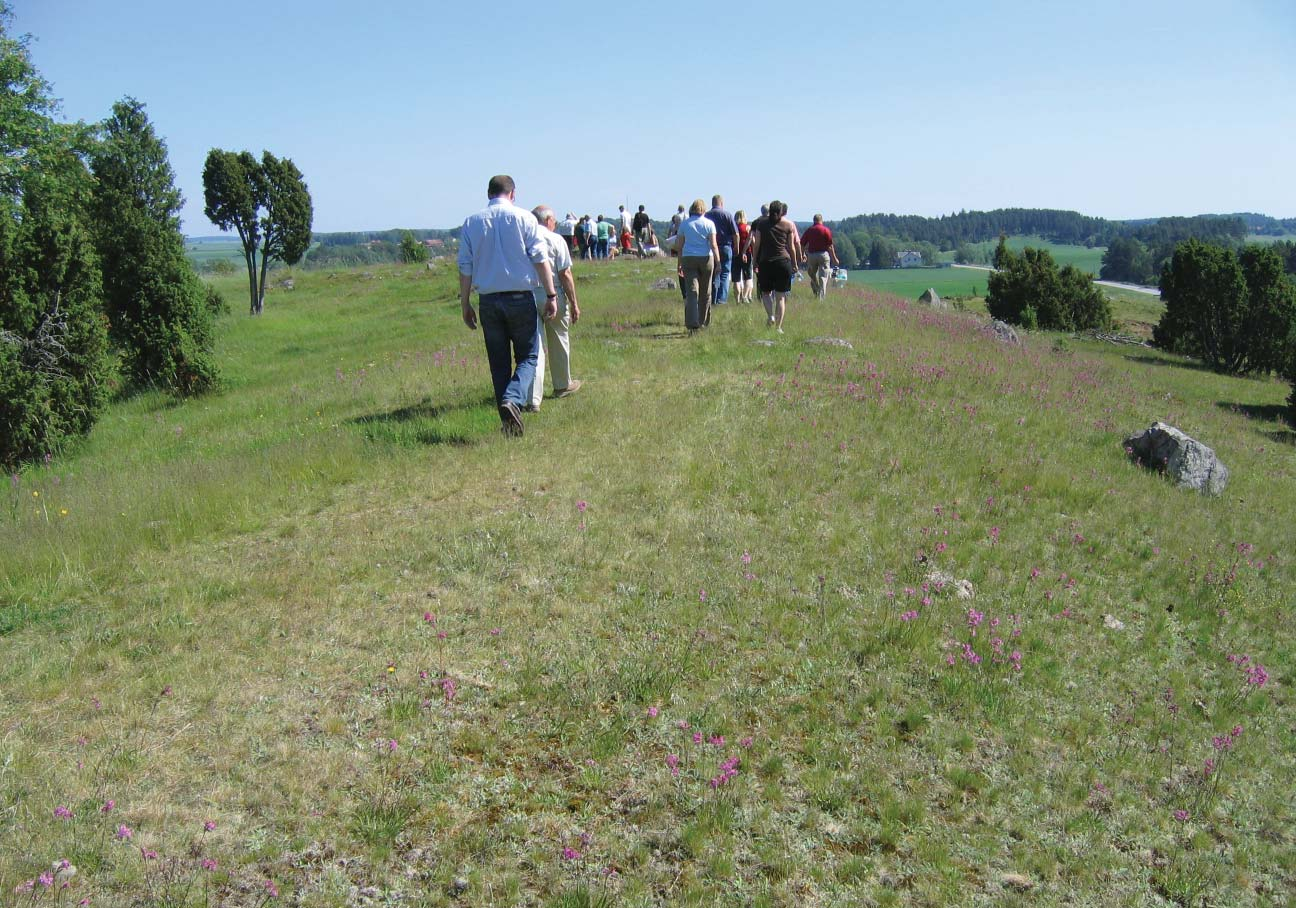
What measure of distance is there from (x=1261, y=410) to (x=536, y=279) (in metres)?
33.0

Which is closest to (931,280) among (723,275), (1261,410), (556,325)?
(1261,410)

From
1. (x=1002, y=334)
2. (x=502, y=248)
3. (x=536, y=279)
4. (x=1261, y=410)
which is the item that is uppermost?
(x=502, y=248)

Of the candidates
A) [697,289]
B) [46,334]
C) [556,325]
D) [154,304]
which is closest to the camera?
[556,325]

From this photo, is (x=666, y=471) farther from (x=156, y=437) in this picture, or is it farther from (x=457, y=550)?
(x=156, y=437)

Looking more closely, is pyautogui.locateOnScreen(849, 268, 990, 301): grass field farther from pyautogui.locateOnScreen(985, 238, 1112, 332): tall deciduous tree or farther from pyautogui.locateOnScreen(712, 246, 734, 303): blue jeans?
pyautogui.locateOnScreen(712, 246, 734, 303): blue jeans

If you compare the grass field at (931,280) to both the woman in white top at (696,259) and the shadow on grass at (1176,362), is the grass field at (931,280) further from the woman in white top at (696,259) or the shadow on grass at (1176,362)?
the woman in white top at (696,259)

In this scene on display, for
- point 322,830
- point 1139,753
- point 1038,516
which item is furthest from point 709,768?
point 1038,516

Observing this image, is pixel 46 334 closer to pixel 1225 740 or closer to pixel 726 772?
pixel 726 772

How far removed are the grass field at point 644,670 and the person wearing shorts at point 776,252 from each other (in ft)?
14.7

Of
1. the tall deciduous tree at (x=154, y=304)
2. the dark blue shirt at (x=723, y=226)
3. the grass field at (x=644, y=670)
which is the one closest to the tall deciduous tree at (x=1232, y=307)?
Result: the dark blue shirt at (x=723, y=226)

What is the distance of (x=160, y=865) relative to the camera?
10.2ft

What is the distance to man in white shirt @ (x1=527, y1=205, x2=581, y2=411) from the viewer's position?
873cm

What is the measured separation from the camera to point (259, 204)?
111 feet

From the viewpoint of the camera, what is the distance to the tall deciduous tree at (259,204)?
1283 inches
